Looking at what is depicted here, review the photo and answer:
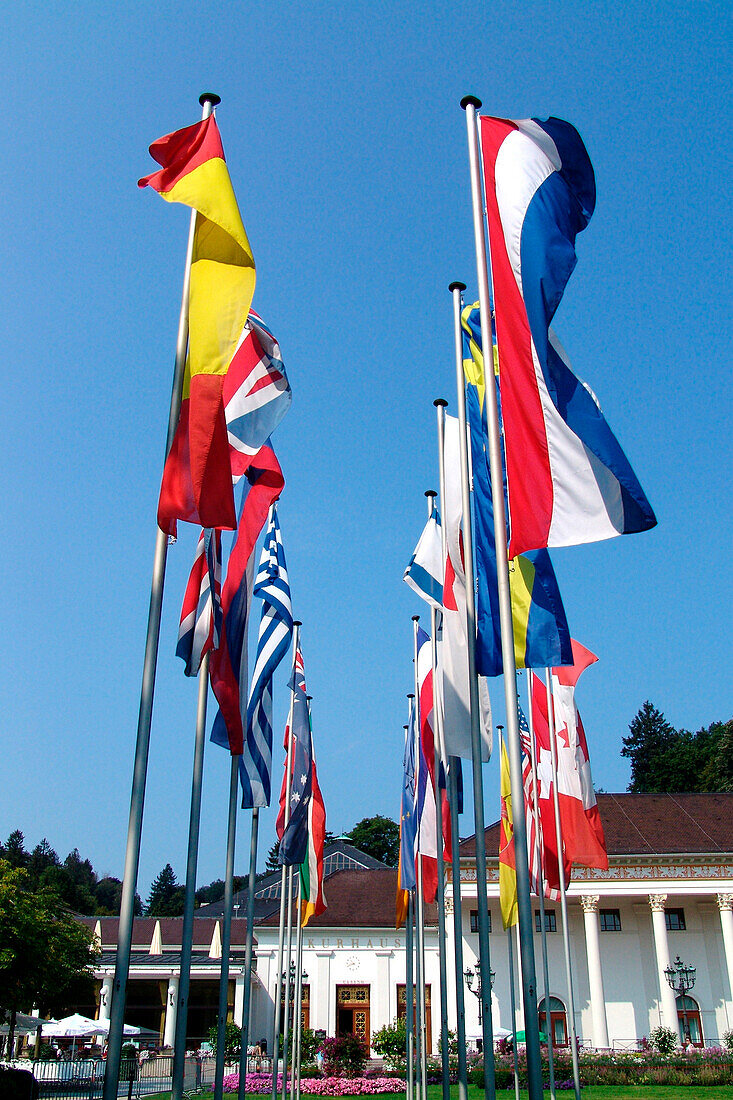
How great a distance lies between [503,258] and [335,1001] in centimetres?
4848

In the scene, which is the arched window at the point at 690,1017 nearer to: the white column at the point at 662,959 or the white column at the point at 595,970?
the white column at the point at 662,959

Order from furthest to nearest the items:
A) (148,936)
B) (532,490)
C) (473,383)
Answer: (148,936) → (473,383) → (532,490)

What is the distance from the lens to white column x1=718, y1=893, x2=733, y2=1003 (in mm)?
47812

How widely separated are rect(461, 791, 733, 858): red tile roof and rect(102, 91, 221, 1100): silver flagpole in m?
43.9

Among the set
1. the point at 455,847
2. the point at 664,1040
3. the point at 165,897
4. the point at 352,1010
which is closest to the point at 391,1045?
the point at 352,1010

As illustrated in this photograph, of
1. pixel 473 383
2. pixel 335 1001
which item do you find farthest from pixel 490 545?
pixel 335 1001

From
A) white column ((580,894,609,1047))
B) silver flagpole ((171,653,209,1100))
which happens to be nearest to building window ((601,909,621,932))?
white column ((580,894,609,1047))

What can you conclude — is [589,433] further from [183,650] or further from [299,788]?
[299,788]

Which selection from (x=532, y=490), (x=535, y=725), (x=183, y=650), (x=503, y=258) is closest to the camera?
(x=532, y=490)

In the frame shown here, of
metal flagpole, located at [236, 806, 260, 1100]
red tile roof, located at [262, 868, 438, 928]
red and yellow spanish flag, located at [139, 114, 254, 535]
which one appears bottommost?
metal flagpole, located at [236, 806, 260, 1100]

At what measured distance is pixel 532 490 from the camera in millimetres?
7508

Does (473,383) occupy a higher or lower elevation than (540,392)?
higher

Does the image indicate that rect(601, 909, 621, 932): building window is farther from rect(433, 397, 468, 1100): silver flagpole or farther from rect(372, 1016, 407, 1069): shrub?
rect(433, 397, 468, 1100): silver flagpole

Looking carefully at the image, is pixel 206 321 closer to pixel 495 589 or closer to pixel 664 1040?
pixel 495 589
